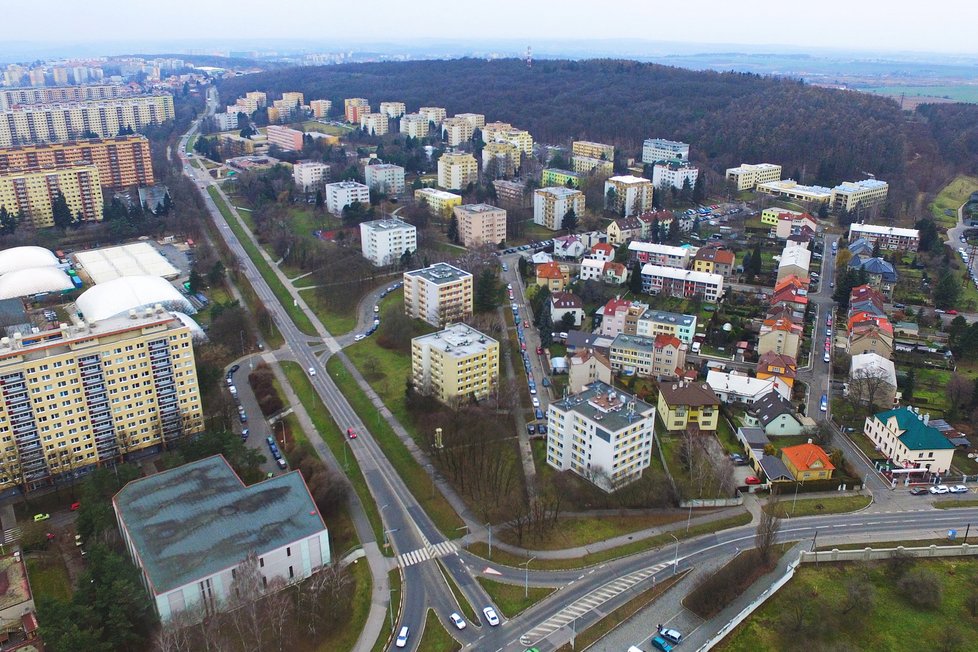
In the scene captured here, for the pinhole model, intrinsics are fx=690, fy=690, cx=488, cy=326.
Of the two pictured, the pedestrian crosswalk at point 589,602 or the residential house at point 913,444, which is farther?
the residential house at point 913,444

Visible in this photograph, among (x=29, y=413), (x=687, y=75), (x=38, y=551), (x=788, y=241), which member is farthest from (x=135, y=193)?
(x=687, y=75)

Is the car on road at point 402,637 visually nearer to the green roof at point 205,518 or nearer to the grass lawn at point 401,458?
the green roof at point 205,518

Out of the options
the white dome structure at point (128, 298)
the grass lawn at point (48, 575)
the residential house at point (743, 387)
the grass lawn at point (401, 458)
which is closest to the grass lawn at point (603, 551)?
the grass lawn at point (401, 458)

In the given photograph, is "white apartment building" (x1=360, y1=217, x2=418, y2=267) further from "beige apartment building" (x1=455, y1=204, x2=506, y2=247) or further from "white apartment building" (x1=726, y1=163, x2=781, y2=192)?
"white apartment building" (x1=726, y1=163, x2=781, y2=192)

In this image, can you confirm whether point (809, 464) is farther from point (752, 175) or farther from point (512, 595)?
point (752, 175)

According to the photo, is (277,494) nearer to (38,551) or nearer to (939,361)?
(38,551)

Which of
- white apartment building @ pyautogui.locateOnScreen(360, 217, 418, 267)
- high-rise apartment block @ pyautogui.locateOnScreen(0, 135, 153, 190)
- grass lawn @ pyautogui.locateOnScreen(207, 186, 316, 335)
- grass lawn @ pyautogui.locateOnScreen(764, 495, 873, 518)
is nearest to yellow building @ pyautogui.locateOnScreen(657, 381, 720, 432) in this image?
grass lawn @ pyautogui.locateOnScreen(764, 495, 873, 518)

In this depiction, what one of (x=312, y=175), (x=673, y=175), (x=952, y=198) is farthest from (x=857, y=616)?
(x=952, y=198)
